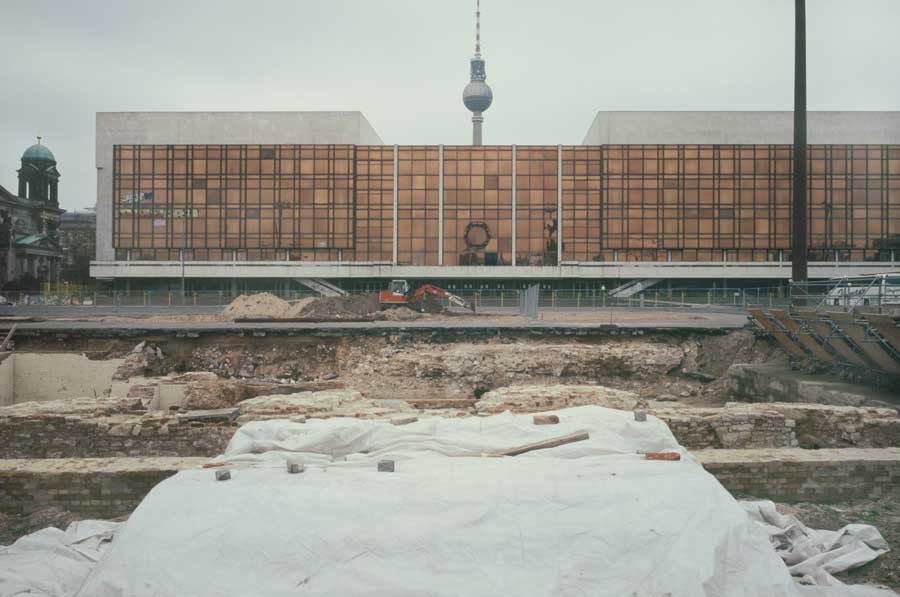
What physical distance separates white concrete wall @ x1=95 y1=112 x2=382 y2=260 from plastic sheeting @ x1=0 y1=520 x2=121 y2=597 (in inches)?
1642

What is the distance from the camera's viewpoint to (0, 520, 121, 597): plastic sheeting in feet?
14.0

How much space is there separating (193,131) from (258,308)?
930 inches

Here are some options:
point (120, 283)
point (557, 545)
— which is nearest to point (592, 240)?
point (120, 283)

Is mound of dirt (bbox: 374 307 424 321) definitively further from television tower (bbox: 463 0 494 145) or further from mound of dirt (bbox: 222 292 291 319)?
television tower (bbox: 463 0 494 145)

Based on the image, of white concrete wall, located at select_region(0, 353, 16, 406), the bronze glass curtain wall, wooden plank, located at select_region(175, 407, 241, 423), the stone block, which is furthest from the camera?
the bronze glass curtain wall

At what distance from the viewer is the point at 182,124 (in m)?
43.5

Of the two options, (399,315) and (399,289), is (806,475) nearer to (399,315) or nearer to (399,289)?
(399,315)

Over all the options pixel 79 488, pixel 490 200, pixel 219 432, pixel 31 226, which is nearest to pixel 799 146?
pixel 219 432

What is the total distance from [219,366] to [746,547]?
16.8m

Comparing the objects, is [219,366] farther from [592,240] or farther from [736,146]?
[736,146]

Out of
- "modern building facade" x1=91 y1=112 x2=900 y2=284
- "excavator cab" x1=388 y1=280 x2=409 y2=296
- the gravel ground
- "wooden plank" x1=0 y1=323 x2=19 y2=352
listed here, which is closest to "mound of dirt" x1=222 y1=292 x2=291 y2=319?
"excavator cab" x1=388 y1=280 x2=409 y2=296

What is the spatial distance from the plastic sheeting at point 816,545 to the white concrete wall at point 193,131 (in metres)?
42.9

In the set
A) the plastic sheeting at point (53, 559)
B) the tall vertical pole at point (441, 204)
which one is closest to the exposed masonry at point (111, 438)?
the plastic sheeting at point (53, 559)

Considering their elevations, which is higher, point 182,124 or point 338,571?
point 182,124
